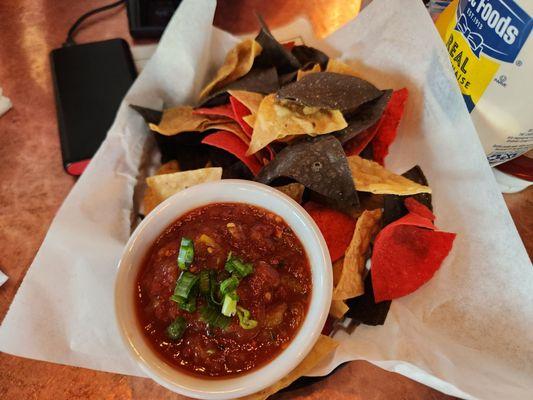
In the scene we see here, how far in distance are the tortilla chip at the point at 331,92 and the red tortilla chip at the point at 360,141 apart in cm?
8

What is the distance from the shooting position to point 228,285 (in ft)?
2.66

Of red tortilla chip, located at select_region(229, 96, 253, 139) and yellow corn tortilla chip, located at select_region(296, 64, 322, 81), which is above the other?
yellow corn tortilla chip, located at select_region(296, 64, 322, 81)

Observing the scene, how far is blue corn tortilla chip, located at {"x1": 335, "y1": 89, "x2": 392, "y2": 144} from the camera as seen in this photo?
1.04 meters

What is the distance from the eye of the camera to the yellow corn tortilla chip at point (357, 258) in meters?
0.93

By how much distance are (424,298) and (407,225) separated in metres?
0.15

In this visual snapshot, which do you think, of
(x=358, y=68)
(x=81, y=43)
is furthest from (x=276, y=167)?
(x=81, y=43)

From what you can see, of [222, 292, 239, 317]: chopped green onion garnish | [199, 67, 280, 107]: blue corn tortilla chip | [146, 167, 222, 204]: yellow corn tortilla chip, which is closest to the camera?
[222, 292, 239, 317]: chopped green onion garnish

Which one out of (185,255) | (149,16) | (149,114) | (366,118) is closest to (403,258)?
(366,118)

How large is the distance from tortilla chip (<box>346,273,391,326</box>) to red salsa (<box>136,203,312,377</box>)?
15 cm

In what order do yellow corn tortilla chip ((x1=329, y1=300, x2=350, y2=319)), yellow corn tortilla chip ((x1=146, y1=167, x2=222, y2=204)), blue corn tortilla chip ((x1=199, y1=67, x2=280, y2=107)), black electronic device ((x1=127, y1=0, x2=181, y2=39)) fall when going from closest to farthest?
yellow corn tortilla chip ((x1=329, y1=300, x2=350, y2=319)) → yellow corn tortilla chip ((x1=146, y1=167, x2=222, y2=204)) → blue corn tortilla chip ((x1=199, y1=67, x2=280, y2=107)) → black electronic device ((x1=127, y1=0, x2=181, y2=39))

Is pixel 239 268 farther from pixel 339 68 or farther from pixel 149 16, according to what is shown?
pixel 149 16

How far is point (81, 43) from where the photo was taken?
1463mm

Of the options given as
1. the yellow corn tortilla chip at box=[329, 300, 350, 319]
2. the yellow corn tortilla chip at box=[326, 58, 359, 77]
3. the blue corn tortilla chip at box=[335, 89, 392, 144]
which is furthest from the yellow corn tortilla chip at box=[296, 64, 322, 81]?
the yellow corn tortilla chip at box=[329, 300, 350, 319]

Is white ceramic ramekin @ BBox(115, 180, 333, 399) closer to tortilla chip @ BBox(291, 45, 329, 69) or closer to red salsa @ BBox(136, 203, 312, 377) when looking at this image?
red salsa @ BBox(136, 203, 312, 377)
